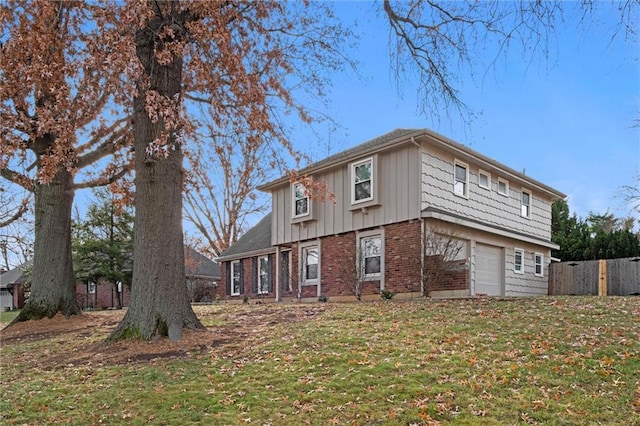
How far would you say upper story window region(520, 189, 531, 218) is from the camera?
65.3 feet

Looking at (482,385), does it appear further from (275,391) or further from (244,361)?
(244,361)

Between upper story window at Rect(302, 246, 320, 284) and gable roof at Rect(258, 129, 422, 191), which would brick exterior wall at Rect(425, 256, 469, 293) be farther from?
upper story window at Rect(302, 246, 320, 284)

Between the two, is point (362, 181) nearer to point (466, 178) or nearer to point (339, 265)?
point (339, 265)

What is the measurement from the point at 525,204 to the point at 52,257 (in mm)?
16464

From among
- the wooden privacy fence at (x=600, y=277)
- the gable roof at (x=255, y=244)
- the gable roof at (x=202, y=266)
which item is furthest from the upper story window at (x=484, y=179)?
the gable roof at (x=202, y=266)

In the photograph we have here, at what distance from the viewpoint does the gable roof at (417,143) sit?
1496 cm

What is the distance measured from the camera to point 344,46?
9.95m

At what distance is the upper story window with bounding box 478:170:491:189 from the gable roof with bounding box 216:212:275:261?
8.77 meters

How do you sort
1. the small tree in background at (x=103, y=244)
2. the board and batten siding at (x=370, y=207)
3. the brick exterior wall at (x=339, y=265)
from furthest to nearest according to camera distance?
1. the small tree in background at (x=103, y=244)
2. the brick exterior wall at (x=339, y=265)
3. the board and batten siding at (x=370, y=207)

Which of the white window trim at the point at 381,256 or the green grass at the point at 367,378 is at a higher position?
the white window trim at the point at 381,256

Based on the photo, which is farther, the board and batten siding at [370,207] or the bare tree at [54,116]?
the board and batten siding at [370,207]

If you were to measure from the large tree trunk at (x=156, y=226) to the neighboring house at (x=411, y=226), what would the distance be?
4435 mm

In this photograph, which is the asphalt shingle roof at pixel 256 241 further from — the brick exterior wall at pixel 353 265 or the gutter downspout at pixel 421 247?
the gutter downspout at pixel 421 247

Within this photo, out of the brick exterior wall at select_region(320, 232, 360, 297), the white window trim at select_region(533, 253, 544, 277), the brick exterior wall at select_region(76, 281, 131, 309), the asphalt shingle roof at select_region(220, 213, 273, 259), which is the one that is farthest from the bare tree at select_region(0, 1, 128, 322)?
the brick exterior wall at select_region(76, 281, 131, 309)
